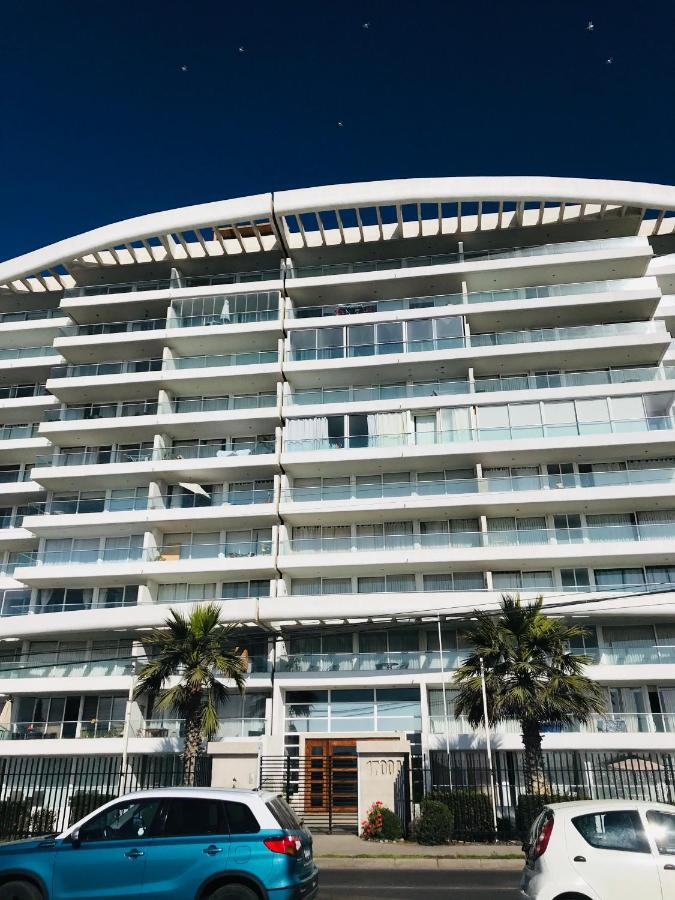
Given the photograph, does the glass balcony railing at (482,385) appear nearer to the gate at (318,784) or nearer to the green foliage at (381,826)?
the gate at (318,784)

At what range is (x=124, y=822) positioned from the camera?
32.3ft

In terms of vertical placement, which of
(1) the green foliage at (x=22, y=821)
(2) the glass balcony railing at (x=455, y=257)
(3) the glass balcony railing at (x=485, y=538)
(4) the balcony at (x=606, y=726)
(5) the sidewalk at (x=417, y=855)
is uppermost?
(2) the glass balcony railing at (x=455, y=257)

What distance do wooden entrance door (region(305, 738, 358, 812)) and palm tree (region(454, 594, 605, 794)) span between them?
18.8ft

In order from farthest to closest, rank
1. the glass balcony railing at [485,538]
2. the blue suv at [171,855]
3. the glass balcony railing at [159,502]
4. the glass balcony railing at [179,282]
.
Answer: the glass balcony railing at [179,282]
the glass balcony railing at [159,502]
the glass balcony railing at [485,538]
the blue suv at [171,855]

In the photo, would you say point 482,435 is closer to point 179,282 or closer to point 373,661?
point 373,661

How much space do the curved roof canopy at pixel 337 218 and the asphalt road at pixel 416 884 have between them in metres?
30.8

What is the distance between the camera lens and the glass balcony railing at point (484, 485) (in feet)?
108

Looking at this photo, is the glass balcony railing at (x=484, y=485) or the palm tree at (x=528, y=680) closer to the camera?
the palm tree at (x=528, y=680)

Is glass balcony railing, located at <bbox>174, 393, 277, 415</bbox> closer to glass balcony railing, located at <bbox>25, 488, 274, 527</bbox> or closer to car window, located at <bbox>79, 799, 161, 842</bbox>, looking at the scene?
glass balcony railing, located at <bbox>25, 488, 274, 527</bbox>

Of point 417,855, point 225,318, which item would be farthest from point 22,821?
point 225,318

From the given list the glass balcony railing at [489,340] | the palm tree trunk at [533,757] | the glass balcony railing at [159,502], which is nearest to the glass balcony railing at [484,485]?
the glass balcony railing at [159,502]

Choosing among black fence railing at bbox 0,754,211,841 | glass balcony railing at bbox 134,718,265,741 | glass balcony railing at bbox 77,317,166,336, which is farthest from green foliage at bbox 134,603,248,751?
glass balcony railing at bbox 77,317,166,336

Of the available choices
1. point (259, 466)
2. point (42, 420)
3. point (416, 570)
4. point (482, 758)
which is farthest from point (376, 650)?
point (42, 420)

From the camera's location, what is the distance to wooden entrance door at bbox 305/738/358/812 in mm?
26531
